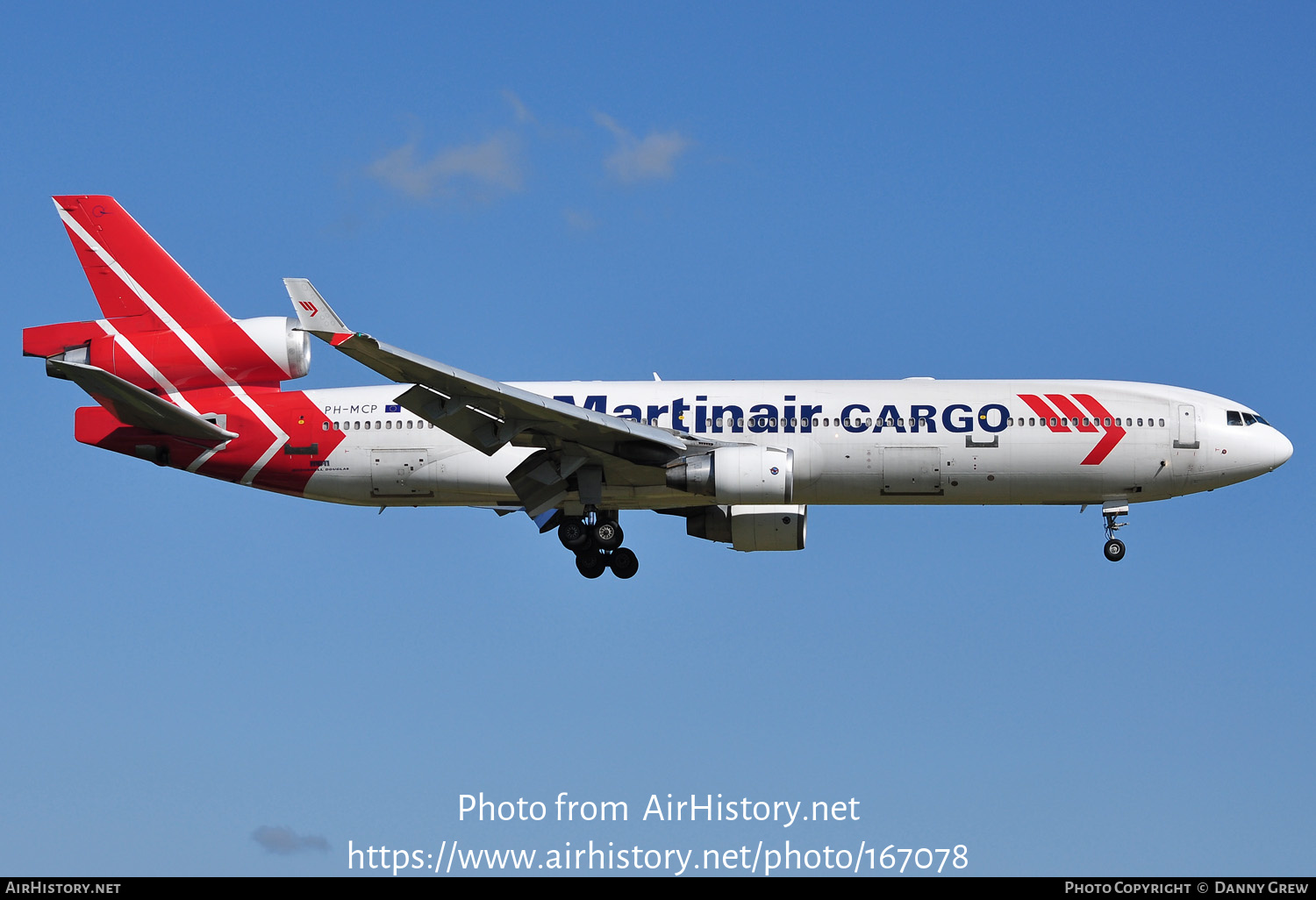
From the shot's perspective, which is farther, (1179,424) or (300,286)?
(1179,424)

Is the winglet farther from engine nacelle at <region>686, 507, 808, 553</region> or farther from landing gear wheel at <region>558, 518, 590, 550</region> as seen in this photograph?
engine nacelle at <region>686, 507, 808, 553</region>

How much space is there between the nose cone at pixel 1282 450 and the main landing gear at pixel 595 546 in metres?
16.5

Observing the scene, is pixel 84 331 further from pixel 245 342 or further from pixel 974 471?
pixel 974 471

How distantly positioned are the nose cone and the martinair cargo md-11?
0.05m

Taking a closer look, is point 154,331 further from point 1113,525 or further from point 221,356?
point 1113,525

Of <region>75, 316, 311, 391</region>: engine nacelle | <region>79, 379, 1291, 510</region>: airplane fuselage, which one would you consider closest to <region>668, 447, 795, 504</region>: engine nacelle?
<region>79, 379, 1291, 510</region>: airplane fuselage

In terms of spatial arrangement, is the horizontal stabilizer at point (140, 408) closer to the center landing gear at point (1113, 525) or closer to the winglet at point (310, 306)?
the winglet at point (310, 306)

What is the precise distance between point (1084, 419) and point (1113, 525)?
9.47 ft

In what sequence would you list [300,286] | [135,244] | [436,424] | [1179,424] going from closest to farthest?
[300,286] < [436,424] < [1179,424] < [135,244]

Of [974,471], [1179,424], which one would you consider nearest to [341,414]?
[974,471]

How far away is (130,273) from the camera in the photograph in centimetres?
4403

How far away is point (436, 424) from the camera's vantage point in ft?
126

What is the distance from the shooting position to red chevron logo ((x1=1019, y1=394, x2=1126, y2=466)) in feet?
134

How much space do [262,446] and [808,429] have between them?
1398 cm
